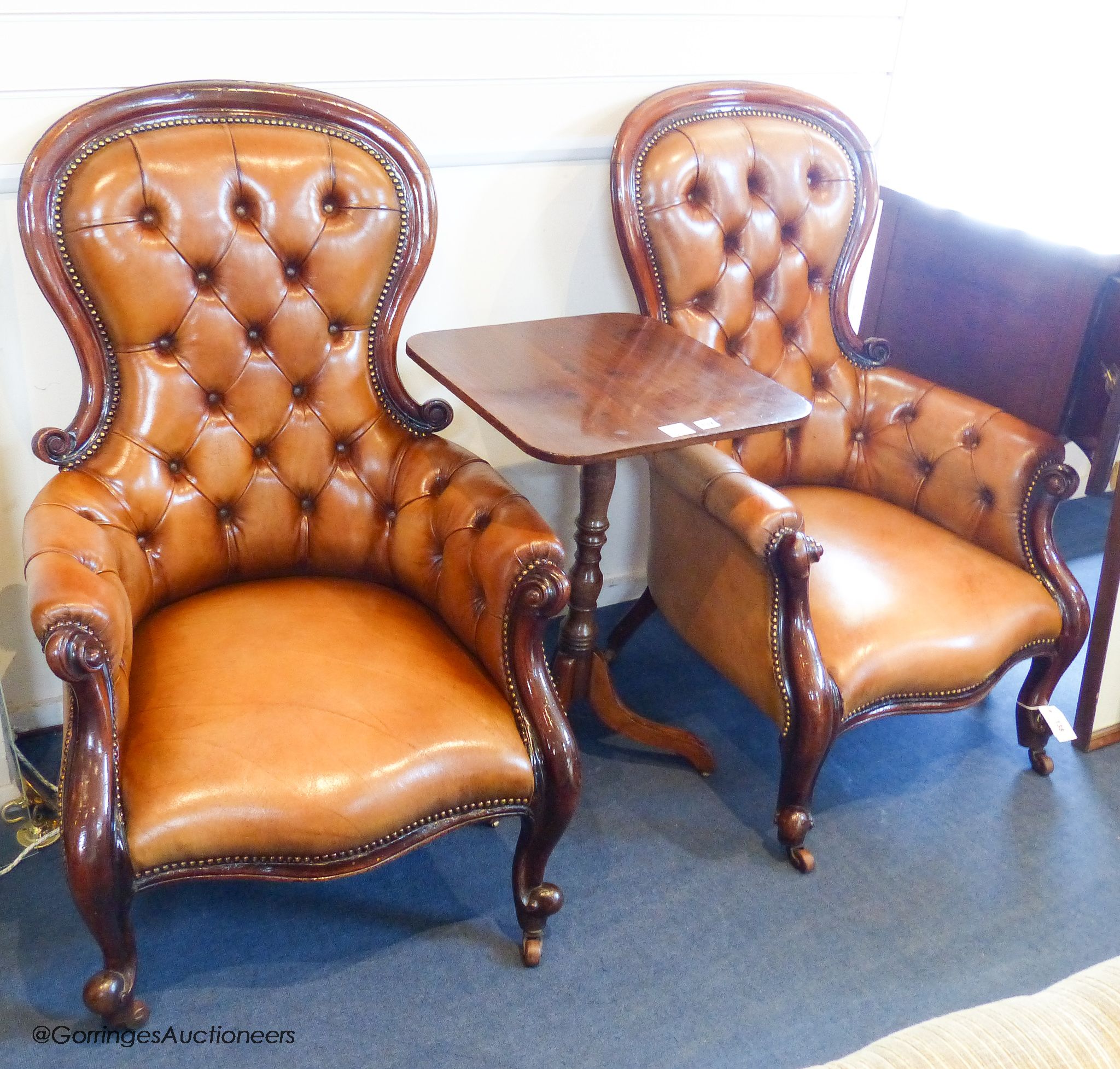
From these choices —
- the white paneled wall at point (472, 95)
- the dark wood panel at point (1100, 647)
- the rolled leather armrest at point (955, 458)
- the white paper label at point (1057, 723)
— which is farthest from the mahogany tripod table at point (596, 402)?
the dark wood panel at point (1100, 647)

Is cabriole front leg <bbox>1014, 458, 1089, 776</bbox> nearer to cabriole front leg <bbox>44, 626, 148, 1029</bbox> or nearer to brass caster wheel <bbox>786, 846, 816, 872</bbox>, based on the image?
brass caster wheel <bbox>786, 846, 816, 872</bbox>

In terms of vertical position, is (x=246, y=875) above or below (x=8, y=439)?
below

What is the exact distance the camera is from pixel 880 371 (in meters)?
2.24

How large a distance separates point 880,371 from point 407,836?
131cm

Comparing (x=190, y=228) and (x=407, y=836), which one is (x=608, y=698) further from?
(x=190, y=228)

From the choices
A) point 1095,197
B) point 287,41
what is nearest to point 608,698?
point 287,41

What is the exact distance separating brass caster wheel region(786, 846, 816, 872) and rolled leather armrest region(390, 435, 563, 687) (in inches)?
25.7

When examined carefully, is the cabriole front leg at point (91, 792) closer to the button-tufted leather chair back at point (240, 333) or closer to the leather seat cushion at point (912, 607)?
the button-tufted leather chair back at point (240, 333)

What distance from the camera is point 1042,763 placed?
2.16m

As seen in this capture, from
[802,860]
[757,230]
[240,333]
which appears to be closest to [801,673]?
[802,860]

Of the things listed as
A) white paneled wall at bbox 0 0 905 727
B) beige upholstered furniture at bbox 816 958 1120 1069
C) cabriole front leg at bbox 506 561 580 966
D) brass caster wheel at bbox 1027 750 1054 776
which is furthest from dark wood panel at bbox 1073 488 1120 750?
beige upholstered furniture at bbox 816 958 1120 1069

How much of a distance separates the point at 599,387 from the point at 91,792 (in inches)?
34.6

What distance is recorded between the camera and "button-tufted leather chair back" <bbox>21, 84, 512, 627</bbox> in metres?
1.60

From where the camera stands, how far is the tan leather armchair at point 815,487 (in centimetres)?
181
